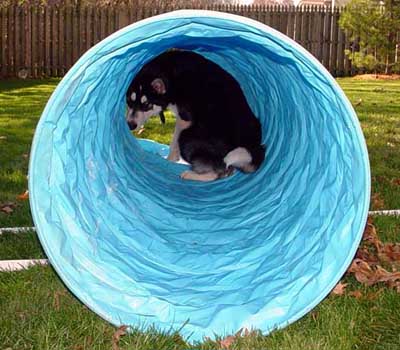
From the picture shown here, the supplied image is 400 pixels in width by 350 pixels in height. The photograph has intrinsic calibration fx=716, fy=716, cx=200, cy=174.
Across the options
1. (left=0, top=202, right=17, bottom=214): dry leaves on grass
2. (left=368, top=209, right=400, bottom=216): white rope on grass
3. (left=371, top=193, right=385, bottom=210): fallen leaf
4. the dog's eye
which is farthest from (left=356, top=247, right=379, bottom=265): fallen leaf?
the dog's eye

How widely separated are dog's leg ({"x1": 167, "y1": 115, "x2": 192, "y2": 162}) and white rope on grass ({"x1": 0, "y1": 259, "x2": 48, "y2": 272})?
2.78 metres

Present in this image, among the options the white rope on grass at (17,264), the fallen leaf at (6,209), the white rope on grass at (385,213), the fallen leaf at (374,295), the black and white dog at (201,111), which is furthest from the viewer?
the black and white dog at (201,111)

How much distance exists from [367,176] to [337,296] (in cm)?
84

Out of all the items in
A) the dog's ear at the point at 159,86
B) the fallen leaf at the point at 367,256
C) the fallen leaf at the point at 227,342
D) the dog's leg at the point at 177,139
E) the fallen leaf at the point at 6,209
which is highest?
the dog's ear at the point at 159,86

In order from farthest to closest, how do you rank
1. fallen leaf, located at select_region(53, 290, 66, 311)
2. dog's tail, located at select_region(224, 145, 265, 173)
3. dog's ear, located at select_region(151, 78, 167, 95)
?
dog's ear, located at select_region(151, 78, 167, 95)
dog's tail, located at select_region(224, 145, 265, 173)
fallen leaf, located at select_region(53, 290, 66, 311)

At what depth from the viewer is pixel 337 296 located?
12.5 feet

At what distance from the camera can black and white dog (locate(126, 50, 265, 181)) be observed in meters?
6.24

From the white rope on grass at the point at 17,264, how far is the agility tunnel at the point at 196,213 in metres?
0.47

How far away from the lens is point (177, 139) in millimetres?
6777

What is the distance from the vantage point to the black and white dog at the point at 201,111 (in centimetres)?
624

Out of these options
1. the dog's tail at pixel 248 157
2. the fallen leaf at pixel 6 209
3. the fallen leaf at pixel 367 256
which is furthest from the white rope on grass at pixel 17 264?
the dog's tail at pixel 248 157

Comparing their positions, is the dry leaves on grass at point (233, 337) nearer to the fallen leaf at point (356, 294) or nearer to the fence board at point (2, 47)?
the fallen leaf at point (356, 294)

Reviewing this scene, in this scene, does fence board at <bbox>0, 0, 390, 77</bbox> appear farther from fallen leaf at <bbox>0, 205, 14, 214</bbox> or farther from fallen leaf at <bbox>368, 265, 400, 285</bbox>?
fallen leaf at <bbox>368, 265, 400, 285</bbox>

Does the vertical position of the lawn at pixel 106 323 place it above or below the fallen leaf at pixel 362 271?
below
